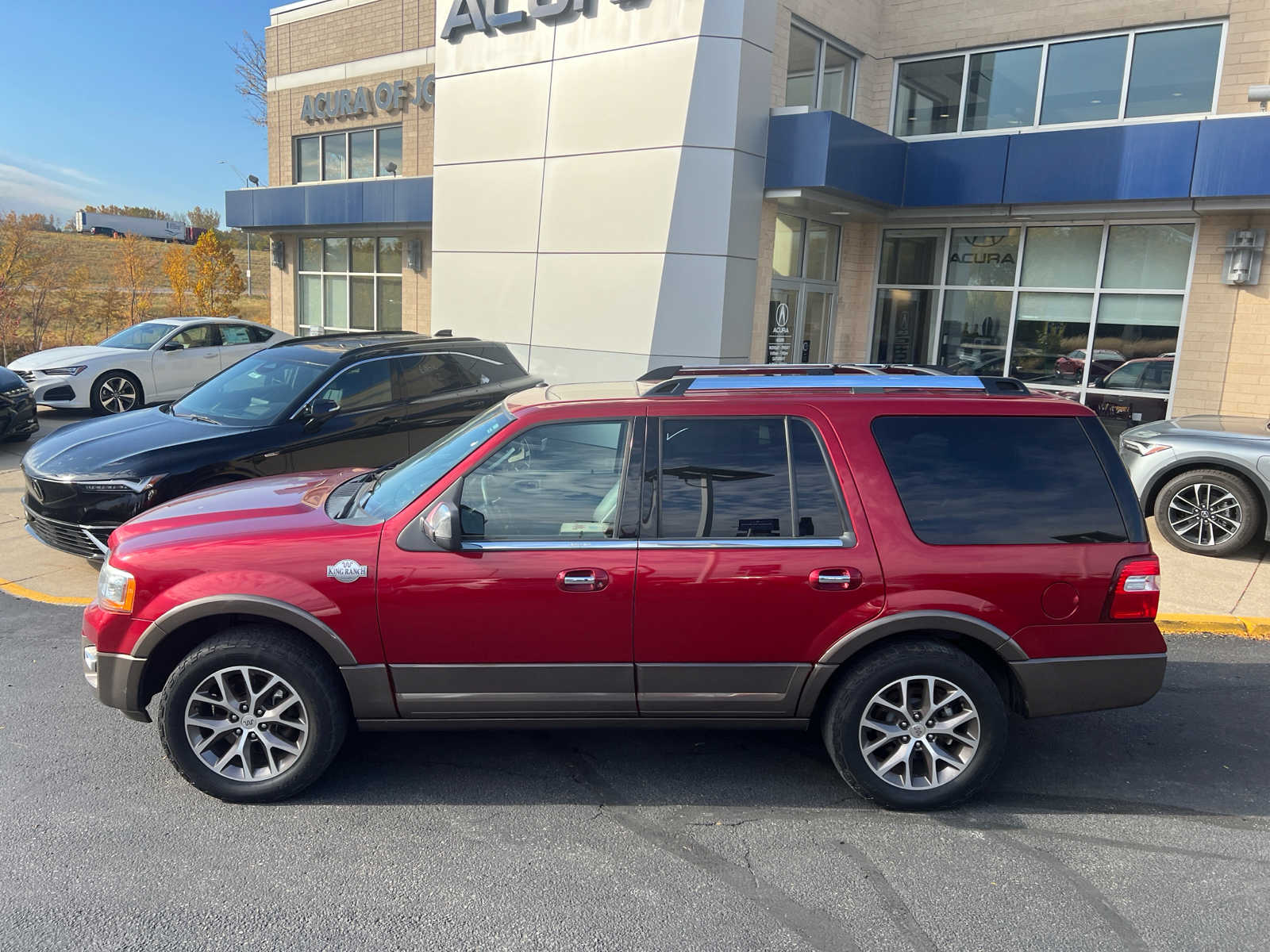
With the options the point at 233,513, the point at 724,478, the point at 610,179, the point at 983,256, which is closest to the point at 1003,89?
the point at 983,256

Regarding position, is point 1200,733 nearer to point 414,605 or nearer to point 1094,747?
point 1094,747

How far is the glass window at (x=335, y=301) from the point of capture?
66.0 feet

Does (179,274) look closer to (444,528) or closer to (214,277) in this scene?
(214,277)

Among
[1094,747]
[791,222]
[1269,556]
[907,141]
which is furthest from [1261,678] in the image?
[907,141]

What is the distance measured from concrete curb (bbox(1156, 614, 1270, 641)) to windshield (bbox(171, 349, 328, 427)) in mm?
6669

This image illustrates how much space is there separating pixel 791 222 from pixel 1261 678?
8.75 meters

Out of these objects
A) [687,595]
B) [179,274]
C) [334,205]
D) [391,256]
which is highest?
[334,205]

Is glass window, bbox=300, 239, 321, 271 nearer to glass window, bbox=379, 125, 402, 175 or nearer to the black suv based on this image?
glass window, bbox=379, 125, 402, 175

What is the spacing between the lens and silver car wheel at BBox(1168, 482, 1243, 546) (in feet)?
26.0

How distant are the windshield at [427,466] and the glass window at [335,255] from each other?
1675 centimetres

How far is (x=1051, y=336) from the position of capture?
12.5m

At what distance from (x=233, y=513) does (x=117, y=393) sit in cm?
1162

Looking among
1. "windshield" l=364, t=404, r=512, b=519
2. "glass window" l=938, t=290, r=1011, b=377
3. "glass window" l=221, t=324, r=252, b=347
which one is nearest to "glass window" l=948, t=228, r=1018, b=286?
"glass window" l=938, t=290, r=1011, b=377

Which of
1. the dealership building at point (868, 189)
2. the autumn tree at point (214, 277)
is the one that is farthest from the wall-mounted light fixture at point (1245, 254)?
the autumn tree at point (214, 277)
